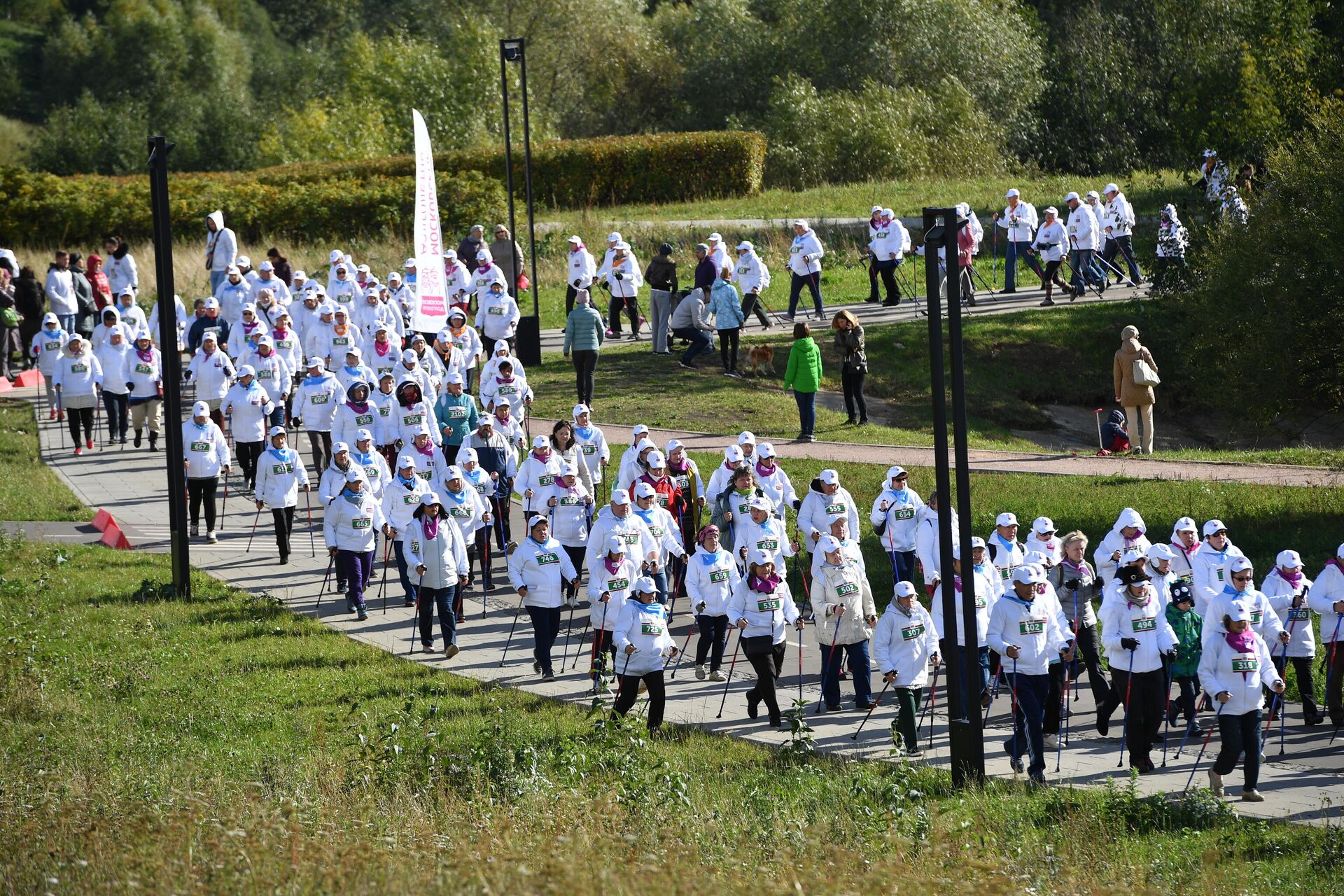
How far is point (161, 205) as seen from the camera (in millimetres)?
19672

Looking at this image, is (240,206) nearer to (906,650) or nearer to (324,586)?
(324,586)

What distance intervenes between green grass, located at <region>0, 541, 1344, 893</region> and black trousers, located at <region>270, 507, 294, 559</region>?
8.69 ft

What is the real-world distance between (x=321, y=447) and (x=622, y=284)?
983 centimetres

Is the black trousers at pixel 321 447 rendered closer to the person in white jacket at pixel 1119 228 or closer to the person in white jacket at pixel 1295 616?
the person in white jacket at pixel 1295 616

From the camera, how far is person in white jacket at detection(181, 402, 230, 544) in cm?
2173

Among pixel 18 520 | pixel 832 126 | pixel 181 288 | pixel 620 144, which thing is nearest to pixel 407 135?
pixel 620 144

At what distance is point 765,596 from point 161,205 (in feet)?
28.8

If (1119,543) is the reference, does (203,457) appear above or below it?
above

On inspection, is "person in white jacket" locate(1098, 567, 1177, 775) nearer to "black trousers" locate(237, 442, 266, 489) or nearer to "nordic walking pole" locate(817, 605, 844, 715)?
"nordic walking pole" locate(817, 605, 844, 715)

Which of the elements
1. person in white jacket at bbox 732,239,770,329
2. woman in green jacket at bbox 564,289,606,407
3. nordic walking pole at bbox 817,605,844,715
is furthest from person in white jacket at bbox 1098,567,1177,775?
person in white jacket at bbox 732,239,770,329

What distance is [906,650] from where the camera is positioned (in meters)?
15.3

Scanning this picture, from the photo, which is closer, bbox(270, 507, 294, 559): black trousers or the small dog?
bbox(270, 507, 294, 559): black trousers

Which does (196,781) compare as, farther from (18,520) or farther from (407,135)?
(407,135)

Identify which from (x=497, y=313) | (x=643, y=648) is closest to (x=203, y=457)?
(x=497, y=313)
